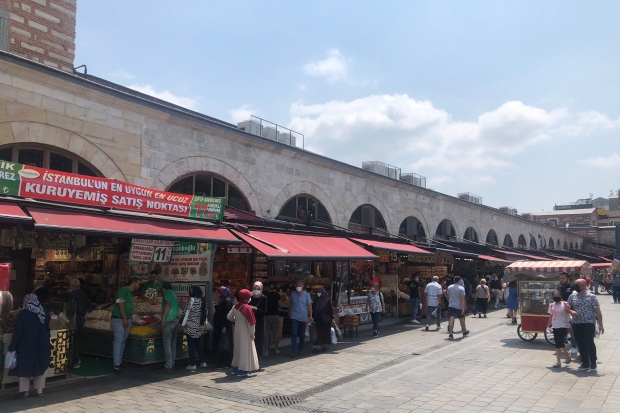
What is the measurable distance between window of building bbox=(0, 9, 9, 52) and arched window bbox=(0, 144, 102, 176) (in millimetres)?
3614

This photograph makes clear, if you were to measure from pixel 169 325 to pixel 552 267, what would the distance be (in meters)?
9.81

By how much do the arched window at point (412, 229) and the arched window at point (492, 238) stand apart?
403 inches

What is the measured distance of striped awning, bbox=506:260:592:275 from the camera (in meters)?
12.8

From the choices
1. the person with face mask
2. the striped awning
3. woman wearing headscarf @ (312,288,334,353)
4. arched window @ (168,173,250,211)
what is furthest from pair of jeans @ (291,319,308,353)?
the striped awning

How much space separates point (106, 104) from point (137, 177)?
67.2 inches

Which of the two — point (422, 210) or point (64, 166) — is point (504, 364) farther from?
point (422, 210)

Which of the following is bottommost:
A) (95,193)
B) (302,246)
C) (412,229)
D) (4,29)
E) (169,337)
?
(169,337)

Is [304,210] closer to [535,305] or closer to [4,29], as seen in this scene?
[535,305]

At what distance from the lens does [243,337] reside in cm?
865

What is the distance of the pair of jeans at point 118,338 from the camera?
28.1 feet

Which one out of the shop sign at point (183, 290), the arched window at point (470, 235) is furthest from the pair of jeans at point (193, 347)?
the arched window at point (470, 235)

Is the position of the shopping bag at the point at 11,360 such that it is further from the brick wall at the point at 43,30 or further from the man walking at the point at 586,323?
the man walking at the point at 586,323

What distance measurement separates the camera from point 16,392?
7207 mm

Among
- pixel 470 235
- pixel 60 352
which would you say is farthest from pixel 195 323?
pixel 470 235
